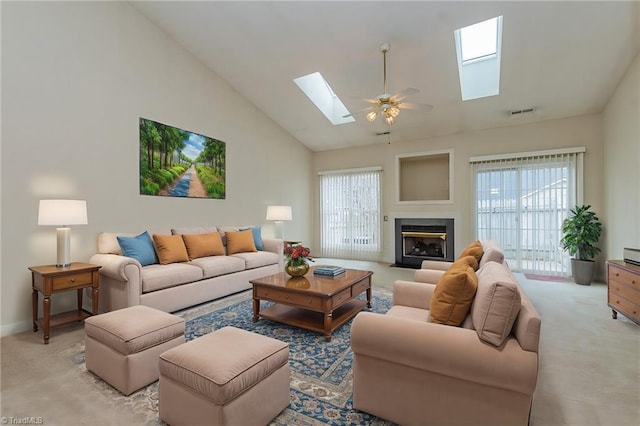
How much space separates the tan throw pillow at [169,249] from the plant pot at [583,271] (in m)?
5.89

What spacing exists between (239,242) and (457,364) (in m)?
3.87

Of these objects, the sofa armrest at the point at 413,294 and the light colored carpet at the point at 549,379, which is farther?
the sofa armrest at the point at 413,294

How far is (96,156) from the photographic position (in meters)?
3.58

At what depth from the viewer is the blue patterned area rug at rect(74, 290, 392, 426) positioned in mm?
1709

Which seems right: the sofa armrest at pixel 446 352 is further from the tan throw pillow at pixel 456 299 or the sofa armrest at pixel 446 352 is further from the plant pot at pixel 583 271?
the plant pot at pixel 583 271

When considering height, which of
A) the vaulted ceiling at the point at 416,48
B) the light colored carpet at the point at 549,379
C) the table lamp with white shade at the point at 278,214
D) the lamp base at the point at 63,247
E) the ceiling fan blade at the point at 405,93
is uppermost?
the vaulted ceiling at the point at 416,48

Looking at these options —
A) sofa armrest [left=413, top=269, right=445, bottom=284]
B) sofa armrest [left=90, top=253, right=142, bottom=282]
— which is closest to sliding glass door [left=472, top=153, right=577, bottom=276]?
sofa armrest [left=413, top=269, right=445, bottom=284]

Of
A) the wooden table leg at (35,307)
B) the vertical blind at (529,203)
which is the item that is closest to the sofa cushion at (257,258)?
the wooden table leg at (35,307)

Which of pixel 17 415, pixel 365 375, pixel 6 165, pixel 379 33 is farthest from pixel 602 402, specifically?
pixel 6 165

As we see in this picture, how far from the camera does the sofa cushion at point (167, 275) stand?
320 centimetres

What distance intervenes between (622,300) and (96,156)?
6045mm

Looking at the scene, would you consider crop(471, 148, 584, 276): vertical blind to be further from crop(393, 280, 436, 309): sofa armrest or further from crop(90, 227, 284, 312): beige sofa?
crop(90, 227, 284, 312): beige sofa

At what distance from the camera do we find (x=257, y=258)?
460 centimetres

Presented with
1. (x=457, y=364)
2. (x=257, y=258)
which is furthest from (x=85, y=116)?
(x=457, y=364)
